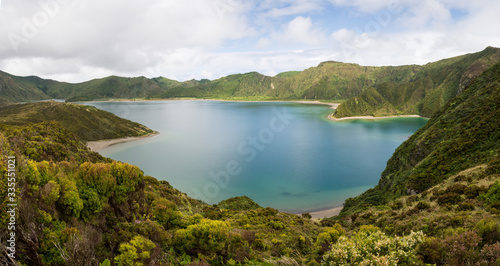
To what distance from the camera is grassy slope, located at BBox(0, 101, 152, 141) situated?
92588mm

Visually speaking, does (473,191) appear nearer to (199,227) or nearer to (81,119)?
(199,227)

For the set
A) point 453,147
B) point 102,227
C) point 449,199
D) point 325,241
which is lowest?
point 325,241

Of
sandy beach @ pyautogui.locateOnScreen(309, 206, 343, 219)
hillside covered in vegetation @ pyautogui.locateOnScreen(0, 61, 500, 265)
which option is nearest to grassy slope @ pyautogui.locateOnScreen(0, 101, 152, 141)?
hillside covered in vegetation @ pyautogui.locateOnScreen(0, 61, 500, 265)

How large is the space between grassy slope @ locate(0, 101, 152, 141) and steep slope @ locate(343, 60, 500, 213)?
9467 cm

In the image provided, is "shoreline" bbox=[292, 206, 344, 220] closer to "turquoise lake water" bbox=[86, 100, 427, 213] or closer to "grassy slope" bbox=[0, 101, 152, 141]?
"turquoise lake water" bbox=[86, 100, 427, 213]

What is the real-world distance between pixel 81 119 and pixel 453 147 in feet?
411

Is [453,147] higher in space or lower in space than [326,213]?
higher

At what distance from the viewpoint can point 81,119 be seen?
3986 inches

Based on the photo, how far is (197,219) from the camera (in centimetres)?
1431

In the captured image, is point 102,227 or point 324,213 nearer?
point 102,227

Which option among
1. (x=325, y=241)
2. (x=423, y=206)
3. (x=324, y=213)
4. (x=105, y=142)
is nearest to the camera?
(x=325, y=241)

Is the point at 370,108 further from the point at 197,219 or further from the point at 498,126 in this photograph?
the point at 197,219

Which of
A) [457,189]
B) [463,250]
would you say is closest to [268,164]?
[457,189]

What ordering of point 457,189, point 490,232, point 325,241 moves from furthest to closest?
1. point 457,189
2. point 325,241
3. point 490,232
